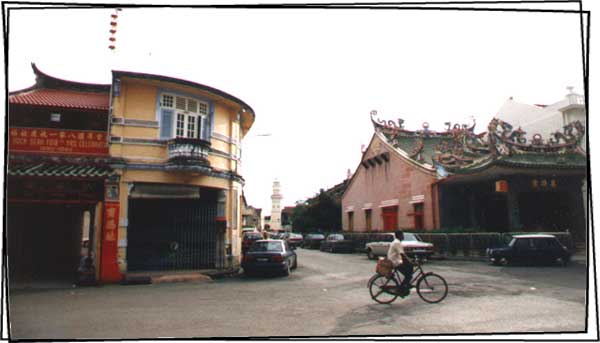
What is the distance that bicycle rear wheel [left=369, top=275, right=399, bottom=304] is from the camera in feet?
31.2

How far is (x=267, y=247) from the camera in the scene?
16547mm

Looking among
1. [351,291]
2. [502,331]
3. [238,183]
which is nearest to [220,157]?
[238,183]

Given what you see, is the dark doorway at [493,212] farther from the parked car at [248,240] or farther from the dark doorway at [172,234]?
the dark doorway at [172,234]

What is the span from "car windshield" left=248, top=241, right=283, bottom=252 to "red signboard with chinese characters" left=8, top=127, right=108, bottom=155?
6674 mm

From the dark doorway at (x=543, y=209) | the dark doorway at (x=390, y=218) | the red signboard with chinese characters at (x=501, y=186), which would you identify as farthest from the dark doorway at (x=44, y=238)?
the dark doorway at (x=543, y=209)

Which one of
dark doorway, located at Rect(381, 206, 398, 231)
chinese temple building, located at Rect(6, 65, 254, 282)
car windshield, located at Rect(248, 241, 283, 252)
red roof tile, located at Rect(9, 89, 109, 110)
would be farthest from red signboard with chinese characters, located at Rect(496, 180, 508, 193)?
red roof tile, located at Rect(9, 89, 109, 110)

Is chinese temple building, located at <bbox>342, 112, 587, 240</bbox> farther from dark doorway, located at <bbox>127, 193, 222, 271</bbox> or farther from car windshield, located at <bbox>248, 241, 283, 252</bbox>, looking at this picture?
dark doorway, located at <bbox>127, 193, 222, 271</bbox>

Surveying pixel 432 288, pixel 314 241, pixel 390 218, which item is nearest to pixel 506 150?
pixel 390 218

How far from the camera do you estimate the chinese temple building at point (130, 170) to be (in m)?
14.2

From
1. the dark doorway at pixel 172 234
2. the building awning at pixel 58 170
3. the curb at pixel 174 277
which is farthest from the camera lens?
the dark doorway at pixel 172 234

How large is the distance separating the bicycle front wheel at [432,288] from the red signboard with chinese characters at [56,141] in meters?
11.8

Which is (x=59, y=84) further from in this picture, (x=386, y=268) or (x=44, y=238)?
(x=386, y=268)

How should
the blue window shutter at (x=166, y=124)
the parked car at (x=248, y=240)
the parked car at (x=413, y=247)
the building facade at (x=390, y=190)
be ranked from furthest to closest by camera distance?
the building facade at (x=390, y=190) → the parked car at (x=248, y=240) → the parked car at (x=413, y=247) → the blue window shutter at (x=166, y=124)

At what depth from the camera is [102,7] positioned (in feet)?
19.6
